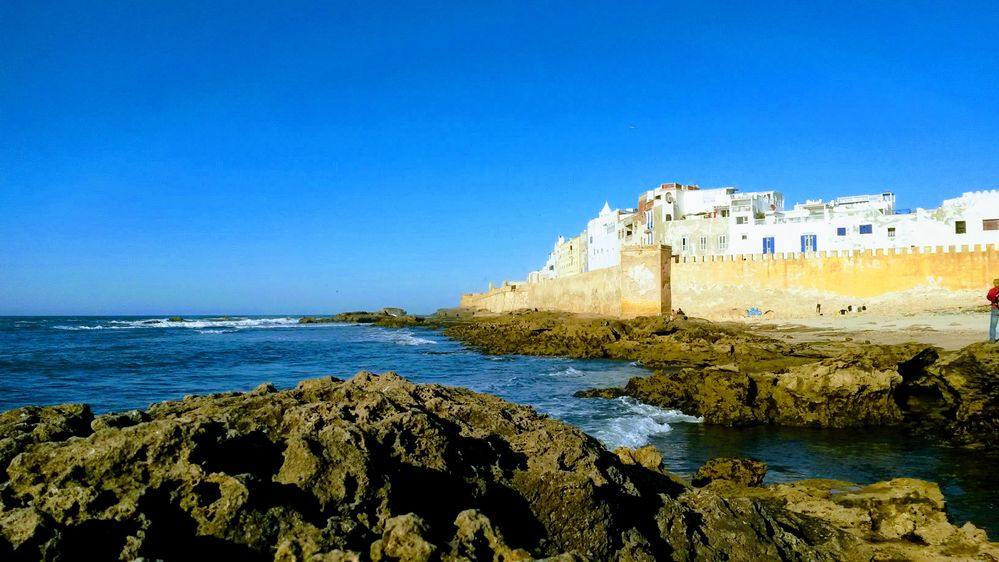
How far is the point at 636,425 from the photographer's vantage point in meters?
10.7

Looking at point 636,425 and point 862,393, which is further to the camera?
point 862,393

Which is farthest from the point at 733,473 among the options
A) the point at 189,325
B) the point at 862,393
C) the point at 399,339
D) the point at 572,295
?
the point at 189,325

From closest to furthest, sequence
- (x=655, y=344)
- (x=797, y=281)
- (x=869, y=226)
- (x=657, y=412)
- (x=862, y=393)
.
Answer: (x=862, y=393) < (x=657, y=412) < (x=655, y=344) < (x=797, y=281) < (x=869, y=226)

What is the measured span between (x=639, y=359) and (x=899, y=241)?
27.6m

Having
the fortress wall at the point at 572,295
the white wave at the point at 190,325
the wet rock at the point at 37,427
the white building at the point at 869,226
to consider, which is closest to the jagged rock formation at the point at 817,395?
the wet rock at the point at 37,427

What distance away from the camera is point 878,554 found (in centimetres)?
416

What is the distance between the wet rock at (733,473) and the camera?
626 cm

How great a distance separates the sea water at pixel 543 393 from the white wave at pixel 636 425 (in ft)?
0.07

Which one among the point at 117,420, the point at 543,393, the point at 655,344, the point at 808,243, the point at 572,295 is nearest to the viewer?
the point at 117,420

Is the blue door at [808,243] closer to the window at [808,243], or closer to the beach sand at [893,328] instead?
the window at [808,243]

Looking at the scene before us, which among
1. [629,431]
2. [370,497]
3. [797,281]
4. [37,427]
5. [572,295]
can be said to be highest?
[797,281]

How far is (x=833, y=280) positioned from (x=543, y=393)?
2661cm

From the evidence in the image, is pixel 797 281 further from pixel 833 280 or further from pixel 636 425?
pixel 636 425

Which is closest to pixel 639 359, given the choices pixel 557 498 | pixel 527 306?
pixel 557 498
